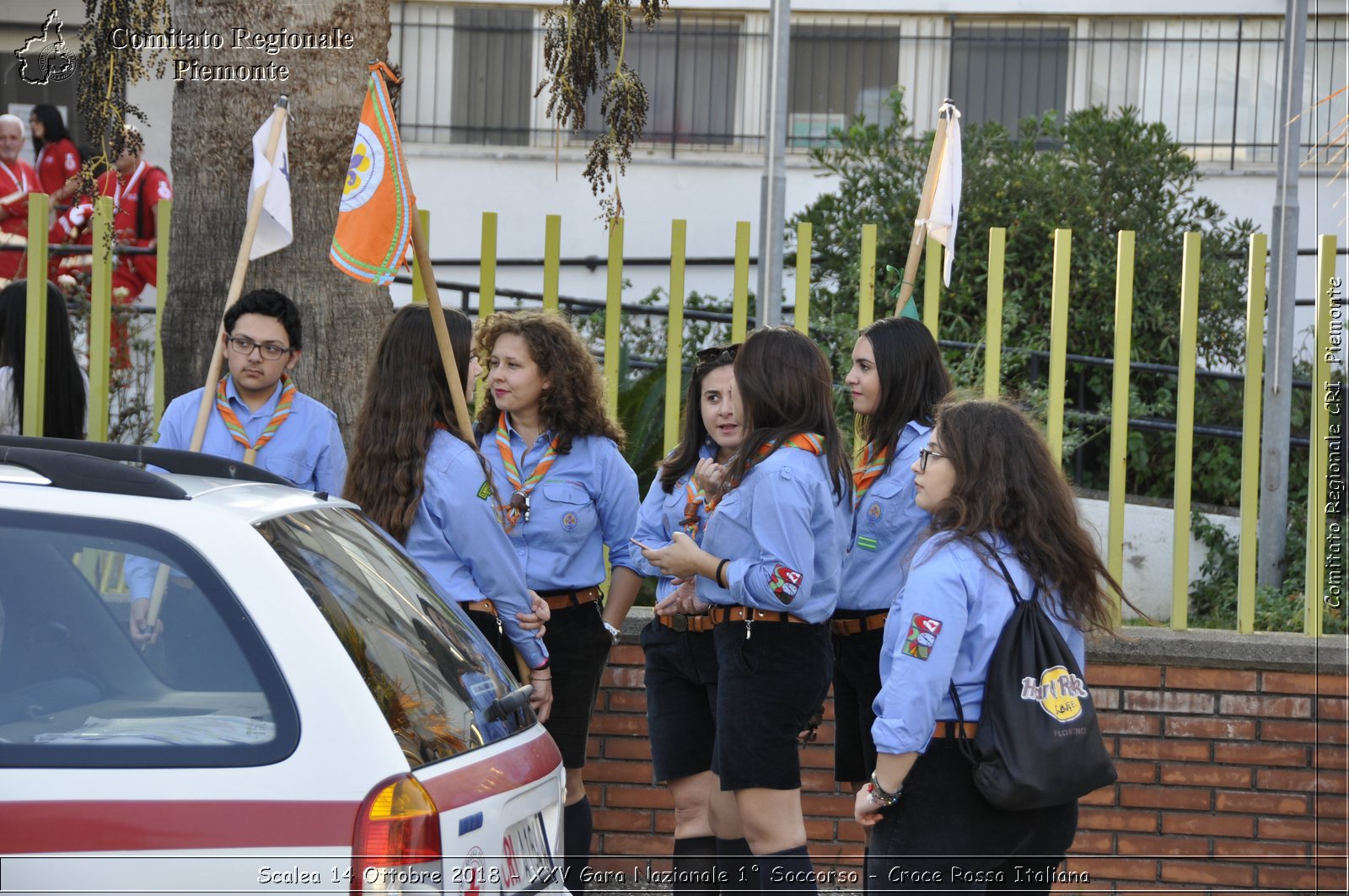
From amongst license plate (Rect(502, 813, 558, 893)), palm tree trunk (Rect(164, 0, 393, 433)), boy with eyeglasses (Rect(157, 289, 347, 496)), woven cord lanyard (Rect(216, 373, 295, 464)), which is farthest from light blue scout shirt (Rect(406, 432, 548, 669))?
palm tree trunk (Rect(164, 0, 393, 433))

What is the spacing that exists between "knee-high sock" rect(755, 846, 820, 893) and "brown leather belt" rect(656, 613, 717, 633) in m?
0.71

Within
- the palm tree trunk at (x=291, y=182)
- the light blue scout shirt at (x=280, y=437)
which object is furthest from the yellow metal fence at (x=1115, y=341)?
the light blue scout shirt at (x=280, y=437)

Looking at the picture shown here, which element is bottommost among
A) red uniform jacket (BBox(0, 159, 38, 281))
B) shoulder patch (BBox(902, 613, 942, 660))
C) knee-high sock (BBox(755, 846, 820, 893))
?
knee-high sock (BBox(755, 846, 820, 893))

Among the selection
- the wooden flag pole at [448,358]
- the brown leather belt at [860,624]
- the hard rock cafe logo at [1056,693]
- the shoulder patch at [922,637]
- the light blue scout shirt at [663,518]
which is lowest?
the brown leather belt at [860,624]

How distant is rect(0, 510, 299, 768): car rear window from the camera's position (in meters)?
2.59

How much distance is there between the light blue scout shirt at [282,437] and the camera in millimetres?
4859

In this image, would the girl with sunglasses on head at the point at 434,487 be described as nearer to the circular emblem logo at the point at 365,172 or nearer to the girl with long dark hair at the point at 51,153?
the circular emblem logo at the point at 365,172

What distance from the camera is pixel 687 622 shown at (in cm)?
448

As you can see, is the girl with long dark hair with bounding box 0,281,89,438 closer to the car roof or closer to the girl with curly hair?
the girl with curly hair

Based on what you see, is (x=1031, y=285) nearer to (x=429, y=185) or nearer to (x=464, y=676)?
(x=429, y=185)

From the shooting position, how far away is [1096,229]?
913 cm

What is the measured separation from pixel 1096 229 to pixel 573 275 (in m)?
5.06

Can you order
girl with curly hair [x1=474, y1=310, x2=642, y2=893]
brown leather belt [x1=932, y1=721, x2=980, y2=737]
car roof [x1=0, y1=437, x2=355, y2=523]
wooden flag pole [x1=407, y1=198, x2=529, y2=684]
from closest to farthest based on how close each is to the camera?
car roof [x1=0, y1=437, x2=355, y2=523] → brown leather belt [x1=932, y1=721, x2=980, y2=737] → wooden flag pole [x1=407, y1=198, x2=529, y2=684] → girl with curly hair [x1=474, y1=310, x2=642, y2=893]

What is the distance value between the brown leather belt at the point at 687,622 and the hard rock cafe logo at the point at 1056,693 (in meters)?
1.26
